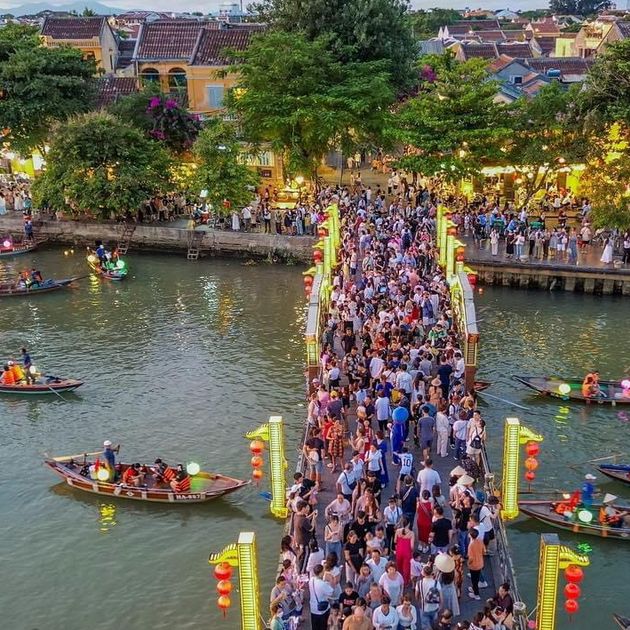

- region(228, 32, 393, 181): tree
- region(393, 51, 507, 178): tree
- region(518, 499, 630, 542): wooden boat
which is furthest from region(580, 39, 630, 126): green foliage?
region(518, 499, 630, 542): wooden boat

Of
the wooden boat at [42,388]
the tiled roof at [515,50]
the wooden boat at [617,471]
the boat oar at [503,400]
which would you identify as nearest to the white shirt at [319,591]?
the wooden boat at [617,471]

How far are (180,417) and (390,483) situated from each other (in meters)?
9.64

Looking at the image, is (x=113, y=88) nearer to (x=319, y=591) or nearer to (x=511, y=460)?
(x=511, y=460)

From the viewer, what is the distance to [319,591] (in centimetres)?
1277

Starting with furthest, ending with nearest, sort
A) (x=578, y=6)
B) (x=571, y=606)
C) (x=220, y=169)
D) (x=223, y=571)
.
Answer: (x=578, y=6) → (x=220, y=169) → (x=571, y=606) → (x=223, y=571)

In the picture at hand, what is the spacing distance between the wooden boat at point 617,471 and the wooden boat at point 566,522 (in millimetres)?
1981

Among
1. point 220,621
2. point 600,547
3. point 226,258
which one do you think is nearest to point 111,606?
point 220,621

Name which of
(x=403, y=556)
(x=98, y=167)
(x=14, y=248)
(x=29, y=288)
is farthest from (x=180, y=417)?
(x=14, y=248)

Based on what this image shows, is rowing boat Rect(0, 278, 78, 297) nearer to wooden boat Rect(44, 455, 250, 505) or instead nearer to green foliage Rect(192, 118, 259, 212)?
green foliage Rect(192, 118, 259, 212)

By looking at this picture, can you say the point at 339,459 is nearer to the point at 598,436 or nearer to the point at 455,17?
the point at 598,436

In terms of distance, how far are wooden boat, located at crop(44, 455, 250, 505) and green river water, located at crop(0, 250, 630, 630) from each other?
12.2 inches

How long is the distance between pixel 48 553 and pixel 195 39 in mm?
54034

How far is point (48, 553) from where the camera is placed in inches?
747

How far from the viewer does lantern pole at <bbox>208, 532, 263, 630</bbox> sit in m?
12.5
